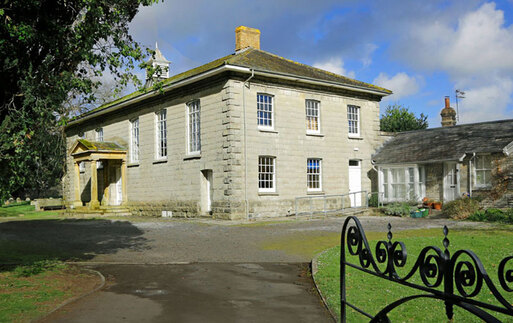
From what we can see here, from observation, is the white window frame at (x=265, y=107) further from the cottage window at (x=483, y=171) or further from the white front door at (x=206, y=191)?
the cottage window at (x=483, y=171)

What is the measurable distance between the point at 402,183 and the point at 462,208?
493 cm

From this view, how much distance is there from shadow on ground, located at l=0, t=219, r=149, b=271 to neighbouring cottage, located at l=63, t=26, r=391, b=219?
513 centimetres

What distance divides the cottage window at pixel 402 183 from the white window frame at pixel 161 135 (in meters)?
12.2

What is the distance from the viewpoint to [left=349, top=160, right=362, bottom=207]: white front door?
A: 26.6 meters

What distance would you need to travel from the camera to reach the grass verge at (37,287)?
6734 mm

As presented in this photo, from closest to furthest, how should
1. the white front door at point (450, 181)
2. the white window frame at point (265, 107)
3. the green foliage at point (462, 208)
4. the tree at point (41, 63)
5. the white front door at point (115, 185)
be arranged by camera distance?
the tree at point (41, 63)
the green foliage at point (462, 208)
the white window frame at point (265, 107)
the white front door at point (450, 181)
the white front door at point (115, 185)

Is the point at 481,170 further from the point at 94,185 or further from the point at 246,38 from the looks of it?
the point at 94,185

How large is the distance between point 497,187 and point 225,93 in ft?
42.8

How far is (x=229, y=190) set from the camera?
2148 centimetres

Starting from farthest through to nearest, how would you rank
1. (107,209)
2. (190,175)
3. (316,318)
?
(107,209)
(190,175)
(316,318)

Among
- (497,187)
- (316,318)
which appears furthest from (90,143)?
(316,318)

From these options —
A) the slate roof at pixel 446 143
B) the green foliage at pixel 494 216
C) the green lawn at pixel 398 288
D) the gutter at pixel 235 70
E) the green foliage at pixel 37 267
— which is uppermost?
the gutter at pixel 235 70

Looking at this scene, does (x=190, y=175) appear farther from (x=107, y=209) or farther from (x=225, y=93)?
(x=107, y=209)

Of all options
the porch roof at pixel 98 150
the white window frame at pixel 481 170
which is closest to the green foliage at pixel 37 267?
the porch roof at pixel 98 150
